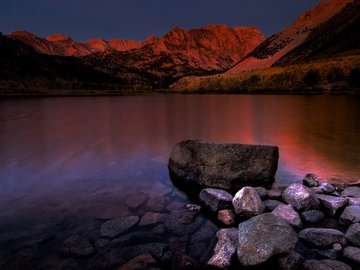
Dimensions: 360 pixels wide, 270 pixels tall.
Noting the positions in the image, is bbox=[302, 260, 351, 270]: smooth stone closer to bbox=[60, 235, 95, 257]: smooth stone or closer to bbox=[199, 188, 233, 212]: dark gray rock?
bbox=[199, 188, 233, 212]: dark gray rock

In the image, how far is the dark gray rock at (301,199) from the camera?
818cm

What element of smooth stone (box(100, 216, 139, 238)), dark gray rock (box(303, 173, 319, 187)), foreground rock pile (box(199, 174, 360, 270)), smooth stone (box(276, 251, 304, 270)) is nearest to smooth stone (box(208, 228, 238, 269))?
foreground rock pile (box(199, 174, 360, 270))

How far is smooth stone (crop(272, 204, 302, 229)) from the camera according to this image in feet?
24.2

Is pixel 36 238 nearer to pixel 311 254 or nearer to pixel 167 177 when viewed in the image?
pixel 167 177

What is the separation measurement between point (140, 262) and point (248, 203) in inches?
142

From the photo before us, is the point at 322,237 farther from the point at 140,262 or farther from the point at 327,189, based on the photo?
the point at 140,262

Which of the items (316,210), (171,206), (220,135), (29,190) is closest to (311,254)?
(316,210)

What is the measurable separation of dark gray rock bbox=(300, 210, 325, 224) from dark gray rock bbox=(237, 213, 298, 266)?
67.4 inches

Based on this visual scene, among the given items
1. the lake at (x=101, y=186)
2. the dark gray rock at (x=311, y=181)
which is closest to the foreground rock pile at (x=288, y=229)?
the lake at (x=101, y=186)

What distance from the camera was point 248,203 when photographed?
8227 mm

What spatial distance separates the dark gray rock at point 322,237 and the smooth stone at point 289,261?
95 centimetres

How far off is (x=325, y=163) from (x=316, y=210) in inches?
280

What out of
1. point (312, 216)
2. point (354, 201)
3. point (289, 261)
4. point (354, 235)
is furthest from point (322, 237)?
point (354, 201)

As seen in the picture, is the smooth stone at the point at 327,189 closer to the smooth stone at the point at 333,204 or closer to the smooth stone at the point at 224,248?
the smooth stone at the point at 333,204
